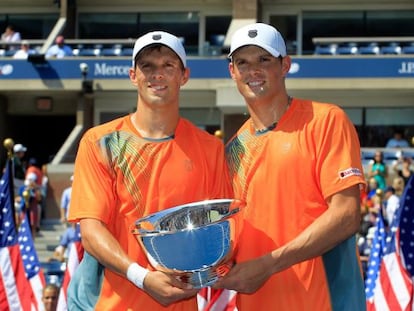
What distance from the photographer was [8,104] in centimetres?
2605

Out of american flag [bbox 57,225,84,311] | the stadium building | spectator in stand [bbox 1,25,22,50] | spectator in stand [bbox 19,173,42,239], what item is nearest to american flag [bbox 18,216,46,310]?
american flag [bbox 57,225,84,311]

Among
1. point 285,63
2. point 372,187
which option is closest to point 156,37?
point 285,63

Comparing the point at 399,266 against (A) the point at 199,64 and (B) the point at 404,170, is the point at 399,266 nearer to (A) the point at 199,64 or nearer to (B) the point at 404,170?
(B) the point at 404,170

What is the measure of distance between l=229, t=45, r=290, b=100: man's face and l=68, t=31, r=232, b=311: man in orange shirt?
0.26 metres

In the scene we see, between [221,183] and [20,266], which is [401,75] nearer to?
[20,266]

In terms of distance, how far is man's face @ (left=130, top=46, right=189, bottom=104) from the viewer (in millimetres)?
3746

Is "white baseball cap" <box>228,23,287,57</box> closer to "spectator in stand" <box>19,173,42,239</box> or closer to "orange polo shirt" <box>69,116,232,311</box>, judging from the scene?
"orange polo shirt" <box>69,116,232,311</box>

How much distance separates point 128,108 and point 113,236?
2147 cm

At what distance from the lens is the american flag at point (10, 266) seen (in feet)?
28.4

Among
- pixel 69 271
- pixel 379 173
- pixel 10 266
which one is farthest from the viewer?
pixel 379 173

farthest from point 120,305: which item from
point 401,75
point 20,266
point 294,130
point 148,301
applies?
point 401,75

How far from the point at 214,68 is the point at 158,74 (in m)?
19.0

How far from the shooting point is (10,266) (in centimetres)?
879

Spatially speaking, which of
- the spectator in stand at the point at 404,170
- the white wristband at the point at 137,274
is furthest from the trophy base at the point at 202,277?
the spectator in stand at the point at 404,170
